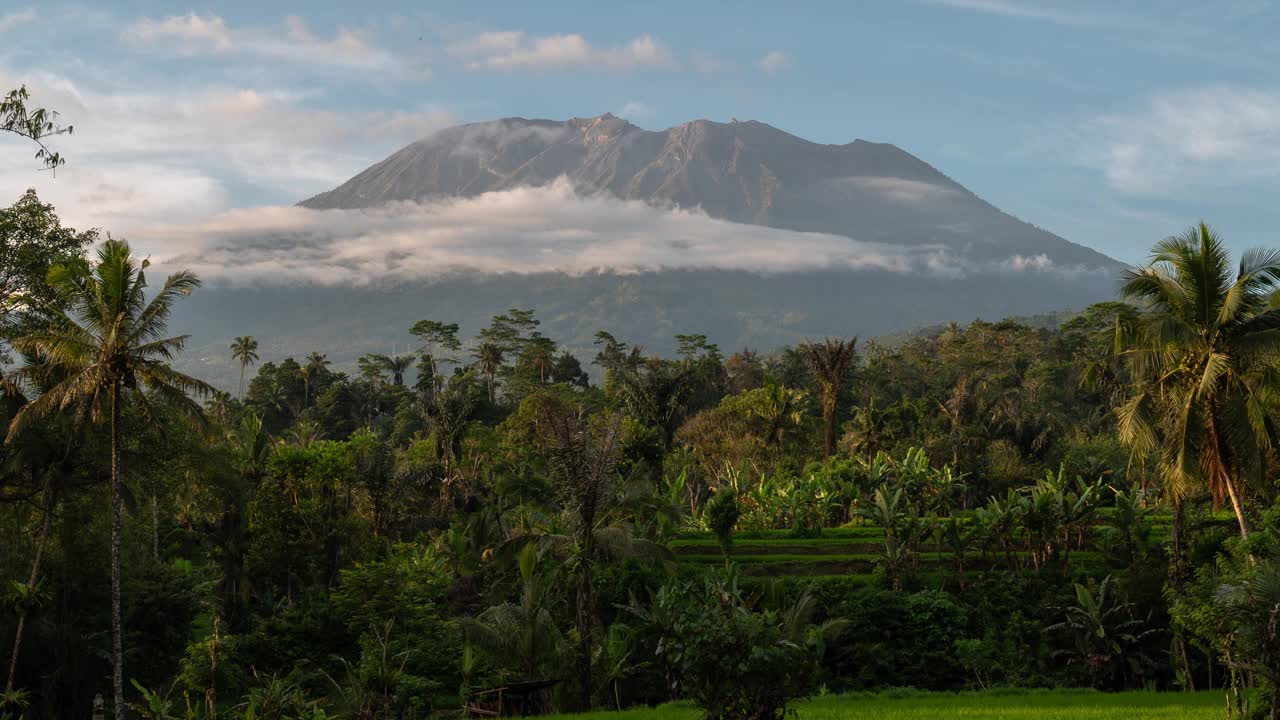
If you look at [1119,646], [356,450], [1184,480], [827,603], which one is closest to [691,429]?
[356,450]

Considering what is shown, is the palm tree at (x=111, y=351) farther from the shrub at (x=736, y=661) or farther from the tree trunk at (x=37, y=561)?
the shrub at (x=736, y=661)

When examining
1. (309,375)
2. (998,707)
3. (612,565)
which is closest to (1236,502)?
(998,707)

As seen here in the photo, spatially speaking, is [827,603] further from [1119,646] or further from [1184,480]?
[1184,480]

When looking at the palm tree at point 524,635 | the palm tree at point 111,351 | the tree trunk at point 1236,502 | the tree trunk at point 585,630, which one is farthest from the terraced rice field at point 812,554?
the palm tree at point 111,351

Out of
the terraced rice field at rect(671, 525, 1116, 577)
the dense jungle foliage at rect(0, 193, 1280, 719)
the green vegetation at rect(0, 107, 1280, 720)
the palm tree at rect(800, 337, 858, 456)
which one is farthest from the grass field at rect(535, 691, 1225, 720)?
the palm tree at rect(800, 337, 858, 456)

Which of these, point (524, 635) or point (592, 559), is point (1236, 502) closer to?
point (592, 559)

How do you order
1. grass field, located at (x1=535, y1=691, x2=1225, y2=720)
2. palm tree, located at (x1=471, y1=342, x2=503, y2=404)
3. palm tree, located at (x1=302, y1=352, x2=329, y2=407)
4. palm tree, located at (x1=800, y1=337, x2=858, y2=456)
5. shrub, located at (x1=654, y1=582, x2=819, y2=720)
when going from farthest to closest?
palm tree, located at (x1=471, y1=342, x2=503, y2=404), palm tree, located at (x1=302, y1=352, x2=329, y2=407), palm tree, located at (x1=800, y1=337, x2=858, y2=456), grass field, located at (x1=535, y1=691, x2=1225, y2=720), shrub, located at (x1=654, y1=582, x2=819, y2=720)

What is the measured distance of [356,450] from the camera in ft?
139

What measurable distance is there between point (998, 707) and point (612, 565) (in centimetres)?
1200

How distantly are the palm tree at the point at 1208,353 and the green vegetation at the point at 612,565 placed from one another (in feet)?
0.19

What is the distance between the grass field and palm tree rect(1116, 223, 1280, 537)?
4114 mm

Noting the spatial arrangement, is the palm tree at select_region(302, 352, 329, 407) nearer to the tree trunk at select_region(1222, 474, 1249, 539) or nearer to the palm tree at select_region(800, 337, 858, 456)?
the palm tree at select_region(800, 337, 858, 456)

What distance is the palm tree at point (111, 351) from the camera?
2164cm

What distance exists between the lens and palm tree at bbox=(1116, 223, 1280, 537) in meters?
20.5
